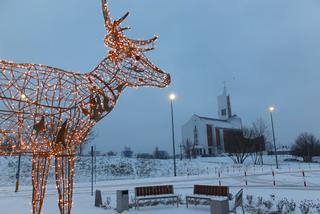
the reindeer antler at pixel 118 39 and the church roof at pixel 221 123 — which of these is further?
the church roof at pixel 221 123

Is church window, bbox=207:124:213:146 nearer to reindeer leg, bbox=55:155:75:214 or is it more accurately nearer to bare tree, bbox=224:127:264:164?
bare tree, bbox=224:127:264:164

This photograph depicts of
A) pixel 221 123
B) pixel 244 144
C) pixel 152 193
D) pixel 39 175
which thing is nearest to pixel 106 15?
pixel 39 175

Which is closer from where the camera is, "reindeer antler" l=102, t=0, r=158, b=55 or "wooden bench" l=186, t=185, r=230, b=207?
"reindeer antler" l=102, t=0, r=158, b=55

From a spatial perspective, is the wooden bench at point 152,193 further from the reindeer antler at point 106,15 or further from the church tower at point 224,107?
the church tower at point 224,107

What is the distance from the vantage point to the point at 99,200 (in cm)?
1123

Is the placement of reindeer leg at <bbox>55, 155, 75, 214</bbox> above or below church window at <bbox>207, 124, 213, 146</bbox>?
below

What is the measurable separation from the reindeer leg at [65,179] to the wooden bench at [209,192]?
18.1 ft

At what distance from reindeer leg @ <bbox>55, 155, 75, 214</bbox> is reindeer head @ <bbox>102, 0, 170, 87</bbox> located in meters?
2.13

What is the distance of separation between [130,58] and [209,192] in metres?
6.63

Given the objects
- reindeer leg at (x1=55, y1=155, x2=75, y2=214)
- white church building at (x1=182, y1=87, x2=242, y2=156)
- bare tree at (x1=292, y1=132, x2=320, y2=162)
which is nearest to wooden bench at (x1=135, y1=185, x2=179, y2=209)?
reindeer leg at (x1=55, y1=155, x2=75, y2=214)

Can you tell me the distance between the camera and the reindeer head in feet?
18.9

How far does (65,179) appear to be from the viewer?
5.80m

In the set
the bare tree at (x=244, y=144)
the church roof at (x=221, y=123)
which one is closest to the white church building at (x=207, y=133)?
the church roof at (x=221, y=123)

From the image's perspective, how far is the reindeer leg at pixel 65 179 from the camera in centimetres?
575
